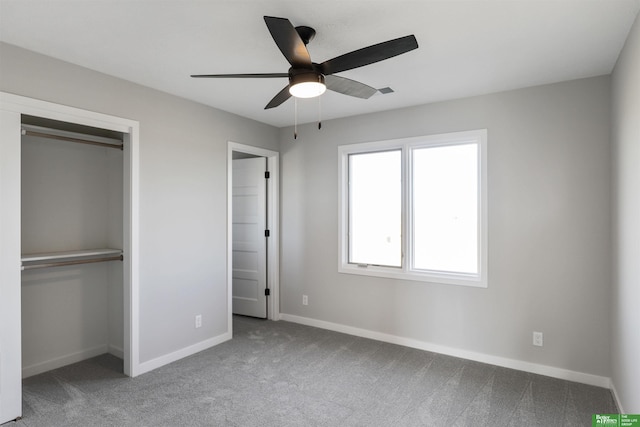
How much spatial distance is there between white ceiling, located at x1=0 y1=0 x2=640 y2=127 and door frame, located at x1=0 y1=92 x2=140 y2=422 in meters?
0.39

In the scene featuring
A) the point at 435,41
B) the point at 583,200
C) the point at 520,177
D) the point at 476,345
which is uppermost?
the point at 435,41

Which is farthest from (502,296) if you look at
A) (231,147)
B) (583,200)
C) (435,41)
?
(231,147)

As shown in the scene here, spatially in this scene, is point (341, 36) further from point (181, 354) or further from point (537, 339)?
point (181, 354)

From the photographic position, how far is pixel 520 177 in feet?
10.9

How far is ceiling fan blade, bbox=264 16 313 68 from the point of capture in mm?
1636

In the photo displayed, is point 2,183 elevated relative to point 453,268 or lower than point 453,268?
elevated

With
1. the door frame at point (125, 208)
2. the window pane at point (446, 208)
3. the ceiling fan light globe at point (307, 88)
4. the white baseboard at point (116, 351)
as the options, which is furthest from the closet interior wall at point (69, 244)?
the window pane at point (446, 208)

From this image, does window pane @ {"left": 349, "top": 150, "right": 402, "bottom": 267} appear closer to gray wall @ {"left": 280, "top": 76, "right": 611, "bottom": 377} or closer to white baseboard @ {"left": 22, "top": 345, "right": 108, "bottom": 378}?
gray wall @ {"left": 280, "top": 76, "right": 611, "bottom": 377}

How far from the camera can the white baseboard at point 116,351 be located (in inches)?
145

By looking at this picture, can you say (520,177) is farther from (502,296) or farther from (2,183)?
(2,183)

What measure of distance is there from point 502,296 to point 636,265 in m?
1.39

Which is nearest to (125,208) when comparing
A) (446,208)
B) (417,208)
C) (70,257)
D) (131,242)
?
(131,242)

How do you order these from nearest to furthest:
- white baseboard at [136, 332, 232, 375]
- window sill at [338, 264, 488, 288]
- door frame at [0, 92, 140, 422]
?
1. door frame at [0, 92, 140, 422]
2. white baseboard at [136, 332, 232, 375]
3. window sill at [338, 264, 488, 288]

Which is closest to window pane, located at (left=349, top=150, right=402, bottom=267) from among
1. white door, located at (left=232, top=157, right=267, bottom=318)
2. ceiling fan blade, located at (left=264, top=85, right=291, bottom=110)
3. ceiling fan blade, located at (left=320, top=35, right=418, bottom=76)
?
white door, located at (left=232, top=157, right=267, bottom=318)
